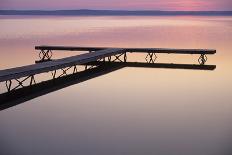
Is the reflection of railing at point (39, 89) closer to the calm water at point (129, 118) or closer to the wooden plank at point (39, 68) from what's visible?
the wooden plank at point (39, 68)

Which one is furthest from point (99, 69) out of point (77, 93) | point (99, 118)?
point (99, 118)

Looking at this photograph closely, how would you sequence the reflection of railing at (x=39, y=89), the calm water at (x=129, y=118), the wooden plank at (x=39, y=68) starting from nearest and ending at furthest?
the reflection of railing at (x=39, y=89) → the wooden plank at (x=39, y=68) → the calm water at (x=129, y=118)

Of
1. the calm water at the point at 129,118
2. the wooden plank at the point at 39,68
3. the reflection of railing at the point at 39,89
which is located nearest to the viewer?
the reflection of railing at the point at 39,89

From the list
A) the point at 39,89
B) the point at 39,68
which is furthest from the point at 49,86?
the point at 39,68

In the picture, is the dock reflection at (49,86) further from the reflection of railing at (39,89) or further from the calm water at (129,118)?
the calm water at (129,118)

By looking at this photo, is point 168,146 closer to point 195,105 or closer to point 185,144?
point 185,144

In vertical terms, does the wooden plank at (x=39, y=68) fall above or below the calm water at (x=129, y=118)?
above

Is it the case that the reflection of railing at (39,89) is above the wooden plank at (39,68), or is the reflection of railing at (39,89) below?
below

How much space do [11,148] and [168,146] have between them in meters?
3.92

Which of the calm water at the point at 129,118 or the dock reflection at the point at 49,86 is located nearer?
the dock reflection at the point at 49,86

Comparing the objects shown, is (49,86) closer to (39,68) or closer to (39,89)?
(39,89)

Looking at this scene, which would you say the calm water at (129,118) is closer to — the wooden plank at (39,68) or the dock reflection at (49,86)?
the dock reflection at (49,86)

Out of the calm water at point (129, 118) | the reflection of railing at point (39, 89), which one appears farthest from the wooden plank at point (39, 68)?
the calm water at point (129, 118)

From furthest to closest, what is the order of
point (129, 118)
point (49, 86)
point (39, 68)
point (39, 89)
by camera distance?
1. point (129, 118)
2. point (49, 86)
3. point (39, 68)
4. point (39, 89)
